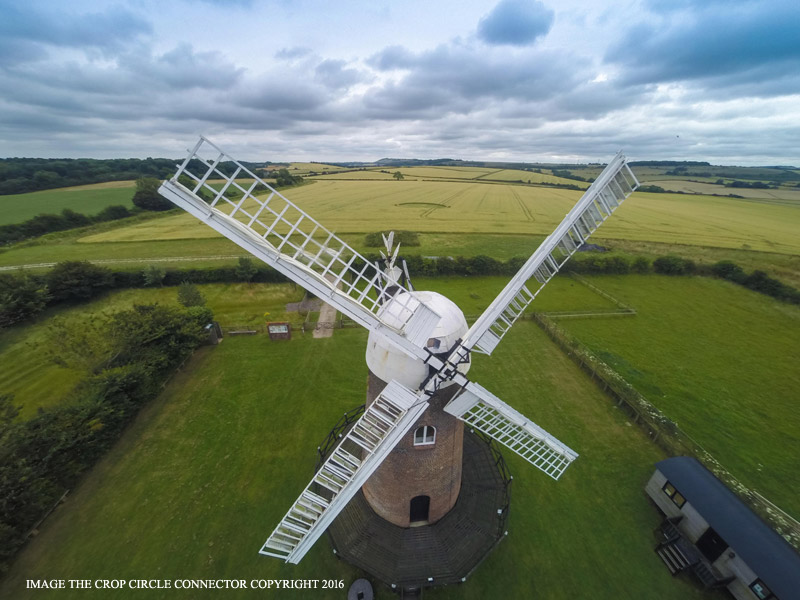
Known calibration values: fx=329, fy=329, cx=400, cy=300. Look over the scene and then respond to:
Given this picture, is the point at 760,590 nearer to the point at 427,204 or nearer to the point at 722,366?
the point at 722,366

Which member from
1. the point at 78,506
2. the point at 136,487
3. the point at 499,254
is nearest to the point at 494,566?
the point at 136,487

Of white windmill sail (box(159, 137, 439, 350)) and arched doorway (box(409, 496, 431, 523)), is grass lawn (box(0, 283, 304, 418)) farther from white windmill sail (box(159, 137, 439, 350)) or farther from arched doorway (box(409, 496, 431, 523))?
arched doorway (box(409, 496, 431, 523))

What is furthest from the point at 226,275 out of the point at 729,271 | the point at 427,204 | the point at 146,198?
the point at 427,204

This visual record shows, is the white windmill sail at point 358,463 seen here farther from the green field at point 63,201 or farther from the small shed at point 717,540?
the green field at point 63,201

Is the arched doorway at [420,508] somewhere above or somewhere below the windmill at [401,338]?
below

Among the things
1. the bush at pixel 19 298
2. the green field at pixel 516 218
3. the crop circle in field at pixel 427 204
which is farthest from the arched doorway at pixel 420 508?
the crop circle in field at pixel 427 204

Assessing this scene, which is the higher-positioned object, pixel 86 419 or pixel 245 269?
pixel 86 419
